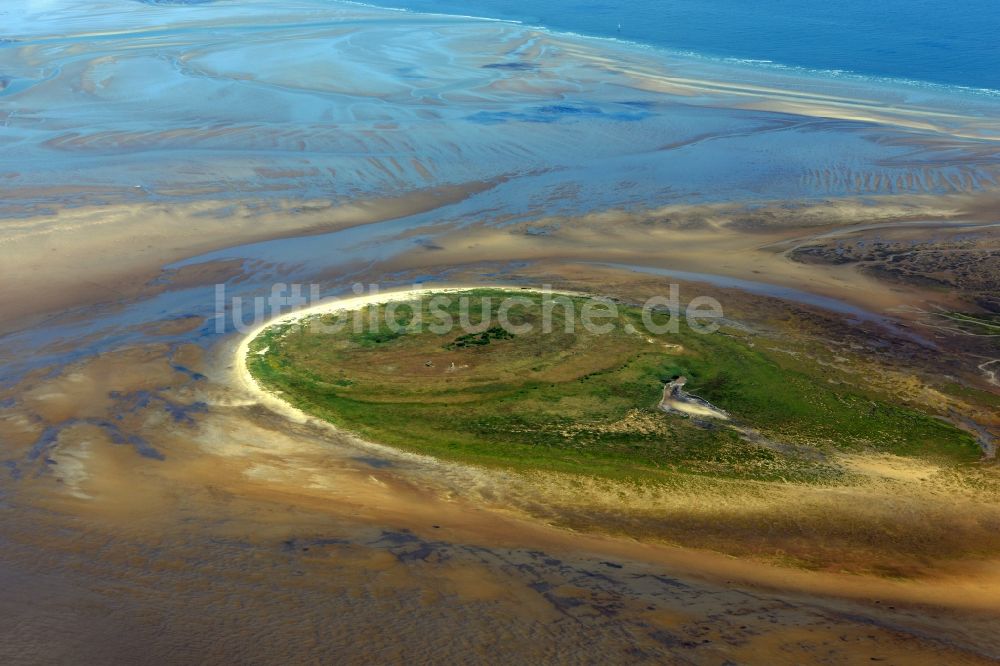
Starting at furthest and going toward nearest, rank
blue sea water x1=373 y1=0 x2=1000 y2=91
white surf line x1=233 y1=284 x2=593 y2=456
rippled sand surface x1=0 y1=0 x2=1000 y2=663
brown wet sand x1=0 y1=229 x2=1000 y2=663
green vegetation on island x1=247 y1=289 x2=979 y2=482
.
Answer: blue sea water x1=373 y1=0 x2=1000 y2=91
white surf line x1=233 y1=284 x2=593 y2=456
green vegetation on island x1=247 y1=289 x2=979 y2=482
rippled sand surface x1=0 y1=0 x2=1000 y2=663
brown wet sand x1=0 y1=229 x2=1000 y2=663

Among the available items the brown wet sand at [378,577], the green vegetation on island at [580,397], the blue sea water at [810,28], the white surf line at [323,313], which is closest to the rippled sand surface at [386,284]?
the brown wet sand at [378,577]

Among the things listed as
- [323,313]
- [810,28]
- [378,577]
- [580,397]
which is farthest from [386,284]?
[810,28]

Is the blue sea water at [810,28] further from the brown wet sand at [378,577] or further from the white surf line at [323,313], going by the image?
the brown wet sand at [378,577]

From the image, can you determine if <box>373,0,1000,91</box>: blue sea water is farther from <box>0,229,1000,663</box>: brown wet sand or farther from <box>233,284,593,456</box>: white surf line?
<box>0,229,1000,663</box>: brown wet sand

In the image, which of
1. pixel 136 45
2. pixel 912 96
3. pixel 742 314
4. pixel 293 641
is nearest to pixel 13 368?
pixel 293 641

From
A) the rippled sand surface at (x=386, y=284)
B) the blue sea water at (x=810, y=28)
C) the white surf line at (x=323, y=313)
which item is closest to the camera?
the rippled sand surface at (x=386, y=284)

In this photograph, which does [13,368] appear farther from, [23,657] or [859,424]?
[859,424]

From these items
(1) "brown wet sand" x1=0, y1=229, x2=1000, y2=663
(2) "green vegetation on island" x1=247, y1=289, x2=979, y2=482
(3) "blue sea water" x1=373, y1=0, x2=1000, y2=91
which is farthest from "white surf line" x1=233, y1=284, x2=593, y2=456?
(3) "blue sea water" x1=373, y1=0, x2=1000, y2=91
